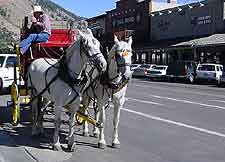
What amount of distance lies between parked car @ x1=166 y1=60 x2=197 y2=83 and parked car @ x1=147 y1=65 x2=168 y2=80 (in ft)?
4.57

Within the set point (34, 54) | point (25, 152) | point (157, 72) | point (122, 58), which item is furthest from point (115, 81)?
point (157, 72)

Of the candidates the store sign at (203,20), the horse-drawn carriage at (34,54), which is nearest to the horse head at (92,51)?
the horse-drawn carriage at (34,54)

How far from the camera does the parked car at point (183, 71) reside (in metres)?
45.9

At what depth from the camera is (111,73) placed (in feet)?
33.3

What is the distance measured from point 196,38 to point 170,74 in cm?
803

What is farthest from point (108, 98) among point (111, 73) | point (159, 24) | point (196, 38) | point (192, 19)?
point (159, 24)

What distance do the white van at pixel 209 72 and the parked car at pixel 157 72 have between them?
21.1 feet

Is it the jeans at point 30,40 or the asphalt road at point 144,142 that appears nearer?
the asphalt road at point 144,142

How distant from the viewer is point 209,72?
143 feet

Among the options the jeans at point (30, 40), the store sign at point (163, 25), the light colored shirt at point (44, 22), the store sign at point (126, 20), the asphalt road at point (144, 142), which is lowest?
the asphalt road at point (144, 142)

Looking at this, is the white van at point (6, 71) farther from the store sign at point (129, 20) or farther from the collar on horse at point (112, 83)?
the store sign at point (129, 20)

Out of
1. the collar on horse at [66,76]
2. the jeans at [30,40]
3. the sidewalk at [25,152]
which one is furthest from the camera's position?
the jeans at [30,40]

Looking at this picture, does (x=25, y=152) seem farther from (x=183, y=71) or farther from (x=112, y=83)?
(x=183, y=71)

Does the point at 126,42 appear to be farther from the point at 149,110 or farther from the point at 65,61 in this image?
the point at 149,110
